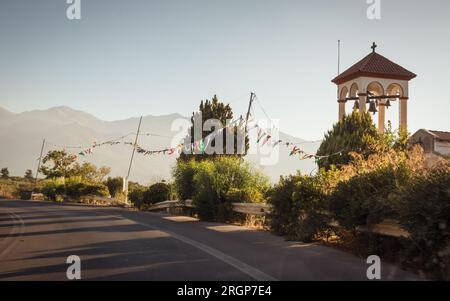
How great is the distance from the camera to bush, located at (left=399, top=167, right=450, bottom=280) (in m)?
7.20

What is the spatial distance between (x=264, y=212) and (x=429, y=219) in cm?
796

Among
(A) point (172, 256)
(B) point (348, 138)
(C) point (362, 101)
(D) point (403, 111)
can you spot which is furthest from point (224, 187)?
(D) point (403, 111)

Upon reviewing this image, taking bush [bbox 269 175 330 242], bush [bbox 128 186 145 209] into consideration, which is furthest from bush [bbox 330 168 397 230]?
bush [bbox 128 186 145 209]

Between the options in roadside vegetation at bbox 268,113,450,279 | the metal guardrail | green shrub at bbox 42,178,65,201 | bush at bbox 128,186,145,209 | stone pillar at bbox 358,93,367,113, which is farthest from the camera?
green shrub at bbox 42,178,65,201

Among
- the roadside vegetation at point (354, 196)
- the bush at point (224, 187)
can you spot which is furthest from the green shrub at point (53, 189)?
the bush at point (224, 187)

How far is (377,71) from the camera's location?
85.4 ft

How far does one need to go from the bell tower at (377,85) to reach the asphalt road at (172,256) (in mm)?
14498

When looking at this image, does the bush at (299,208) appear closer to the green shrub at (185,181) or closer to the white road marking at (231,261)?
the white road marking at (231,261)

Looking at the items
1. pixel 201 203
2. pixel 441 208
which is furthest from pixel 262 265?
pixel 201 203

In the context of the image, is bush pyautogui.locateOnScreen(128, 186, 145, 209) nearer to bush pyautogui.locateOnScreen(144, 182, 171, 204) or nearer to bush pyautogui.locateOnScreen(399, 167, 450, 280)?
bush pyautogui.locateOnScreen(144, 182, 171, 204)

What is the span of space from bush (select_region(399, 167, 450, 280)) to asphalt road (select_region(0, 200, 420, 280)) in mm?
432

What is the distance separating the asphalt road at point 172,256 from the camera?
7586 mm

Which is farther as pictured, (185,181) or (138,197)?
(138,197)

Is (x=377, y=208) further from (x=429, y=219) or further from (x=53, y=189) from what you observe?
(x=53, y=189)
